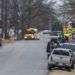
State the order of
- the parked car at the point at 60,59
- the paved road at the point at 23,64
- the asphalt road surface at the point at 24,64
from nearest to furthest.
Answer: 1. the paved road at the point at 23,64
2. the asphalt road surface at the point at 24,64
3. the parked car at the point at 60,59

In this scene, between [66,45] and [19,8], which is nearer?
[66,45]

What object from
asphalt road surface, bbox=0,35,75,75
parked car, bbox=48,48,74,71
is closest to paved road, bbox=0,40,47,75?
asphalt road surface, bbox=0,35,75,75

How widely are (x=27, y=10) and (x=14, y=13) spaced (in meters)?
4.50

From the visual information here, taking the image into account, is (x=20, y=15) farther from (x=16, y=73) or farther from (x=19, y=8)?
(x=16, y=73)

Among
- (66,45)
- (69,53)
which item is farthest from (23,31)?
(69,53)

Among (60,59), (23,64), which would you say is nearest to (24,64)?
(23,64)

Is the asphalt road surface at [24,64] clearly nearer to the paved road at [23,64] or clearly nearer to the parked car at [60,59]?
the paved road at [23,64]

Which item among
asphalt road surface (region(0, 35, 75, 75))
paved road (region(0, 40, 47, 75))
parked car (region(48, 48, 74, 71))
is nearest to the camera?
paved road (region(0, 40, 47, 75))

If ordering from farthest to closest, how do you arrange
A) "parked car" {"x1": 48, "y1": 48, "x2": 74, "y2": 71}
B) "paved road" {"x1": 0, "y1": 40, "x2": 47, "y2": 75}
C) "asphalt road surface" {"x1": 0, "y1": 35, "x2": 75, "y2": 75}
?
"parked car" {"x1": 48, "y1": 48, "x2": 74, "y2": 71} < "asphalt road surface" {"x1": 0, "y1": 35, "x2": 75, "y2": 75} < "paved road" {"x1": 0, "y1": 40, "x2": 47, "y2": 75}

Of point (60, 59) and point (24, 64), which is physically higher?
point (60, 59)


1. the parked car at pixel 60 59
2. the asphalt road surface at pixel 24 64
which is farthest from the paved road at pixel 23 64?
the parked car at pixel 60 59

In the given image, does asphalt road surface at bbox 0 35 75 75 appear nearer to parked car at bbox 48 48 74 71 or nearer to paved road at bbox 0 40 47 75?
paved road at bbox 0 40 47 75

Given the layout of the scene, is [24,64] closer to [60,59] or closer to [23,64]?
[23,64]

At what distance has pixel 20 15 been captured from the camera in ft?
341
